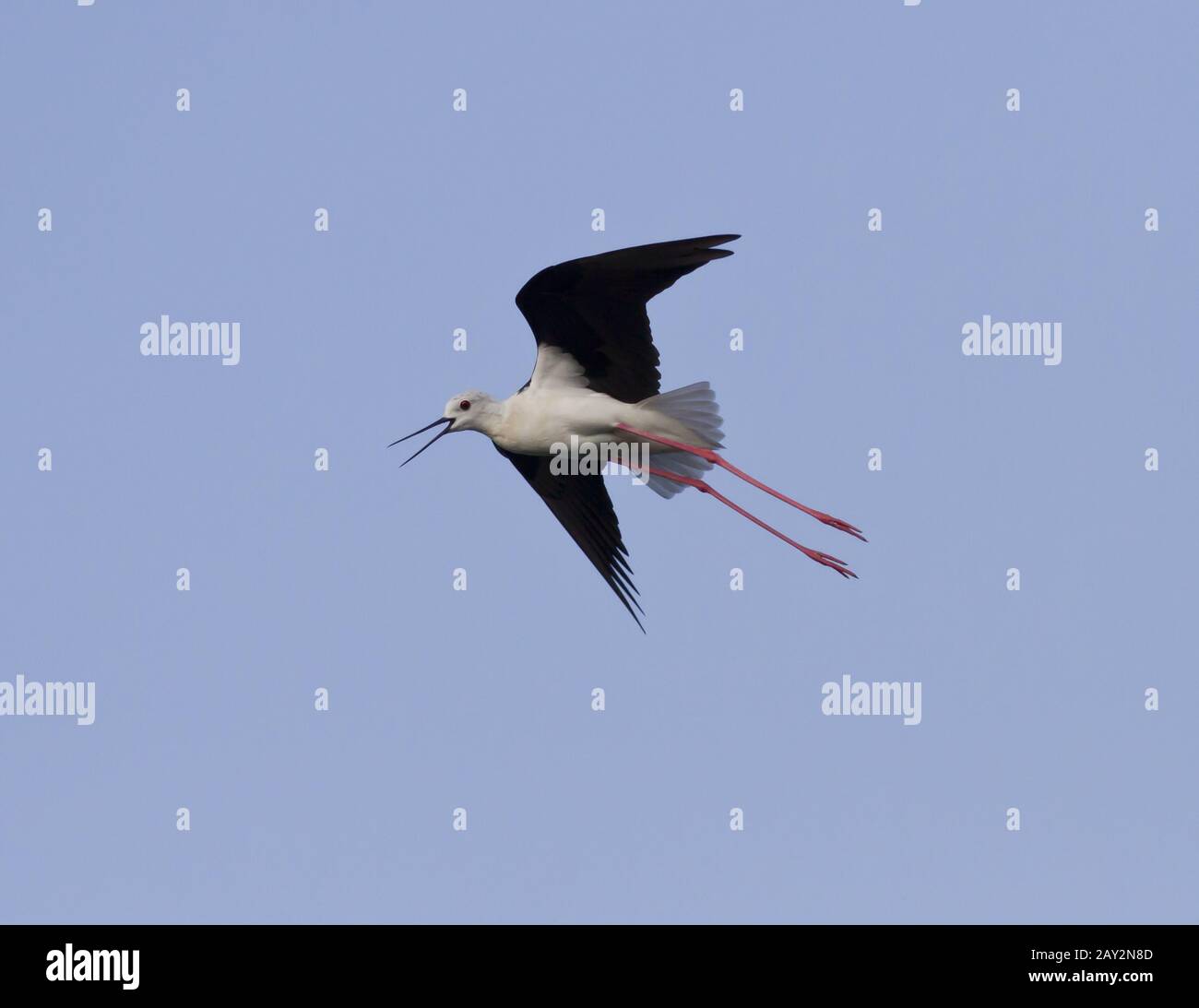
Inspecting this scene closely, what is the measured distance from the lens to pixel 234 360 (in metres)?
17.7

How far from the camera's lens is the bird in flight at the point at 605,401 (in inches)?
517

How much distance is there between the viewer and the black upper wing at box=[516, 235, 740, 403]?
12.7 m

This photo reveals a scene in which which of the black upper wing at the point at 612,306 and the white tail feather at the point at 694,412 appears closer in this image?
the black upper wing at the point at 612,306

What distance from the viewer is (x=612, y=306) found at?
13.2 metres

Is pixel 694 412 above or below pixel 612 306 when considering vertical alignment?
below

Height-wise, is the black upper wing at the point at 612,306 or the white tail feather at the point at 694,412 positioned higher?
the black upper wing at the point at 612,306

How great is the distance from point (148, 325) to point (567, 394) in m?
6.25

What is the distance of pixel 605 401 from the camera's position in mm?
13484

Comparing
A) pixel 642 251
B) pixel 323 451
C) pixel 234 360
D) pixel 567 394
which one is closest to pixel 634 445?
pixel 567 394

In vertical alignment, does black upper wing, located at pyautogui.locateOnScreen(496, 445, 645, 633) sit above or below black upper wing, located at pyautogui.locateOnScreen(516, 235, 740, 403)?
below

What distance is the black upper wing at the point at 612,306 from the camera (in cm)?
1266

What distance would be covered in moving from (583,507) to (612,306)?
199cm

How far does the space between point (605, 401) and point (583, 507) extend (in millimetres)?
1335

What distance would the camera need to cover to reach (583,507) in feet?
47.8
